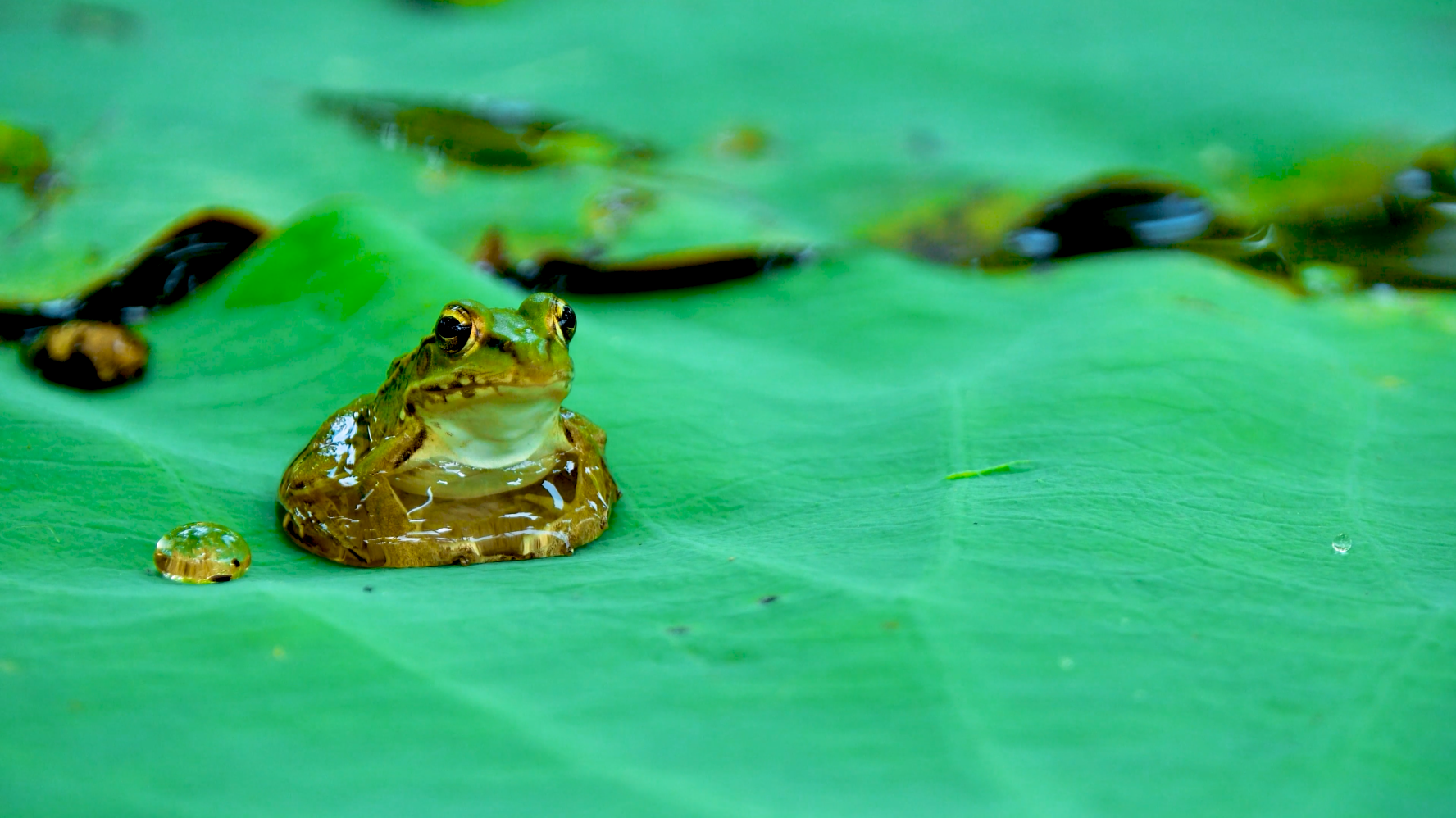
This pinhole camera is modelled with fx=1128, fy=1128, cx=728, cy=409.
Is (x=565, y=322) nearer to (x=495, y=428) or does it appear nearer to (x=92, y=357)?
(x=495, y=428)

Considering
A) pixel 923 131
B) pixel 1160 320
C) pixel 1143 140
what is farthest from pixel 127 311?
pixel 1143 140

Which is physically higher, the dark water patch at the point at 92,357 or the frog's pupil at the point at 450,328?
the frog's pupil at the point at 450,328

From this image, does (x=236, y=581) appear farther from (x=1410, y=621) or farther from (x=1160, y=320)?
(x=1160, y=320)

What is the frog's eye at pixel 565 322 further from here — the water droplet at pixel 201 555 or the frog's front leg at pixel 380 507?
the water droplet at pixel 201 555

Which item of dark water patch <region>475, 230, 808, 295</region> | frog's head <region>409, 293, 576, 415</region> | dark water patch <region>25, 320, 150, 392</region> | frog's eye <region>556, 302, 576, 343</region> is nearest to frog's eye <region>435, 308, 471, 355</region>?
frog's head <region>409, 293, 576, 415</region>

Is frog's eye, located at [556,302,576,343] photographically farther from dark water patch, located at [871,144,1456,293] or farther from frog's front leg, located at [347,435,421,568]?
dark water patch, located at [871,144,1456,293]

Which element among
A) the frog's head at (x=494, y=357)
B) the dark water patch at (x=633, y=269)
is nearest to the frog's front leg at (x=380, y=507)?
the frog's head at (x=494, y=357)
